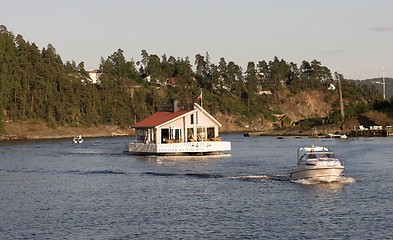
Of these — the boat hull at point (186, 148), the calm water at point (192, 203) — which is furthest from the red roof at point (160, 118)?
the calm water at point (192, 203)

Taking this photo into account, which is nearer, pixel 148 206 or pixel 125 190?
pixel 148 206

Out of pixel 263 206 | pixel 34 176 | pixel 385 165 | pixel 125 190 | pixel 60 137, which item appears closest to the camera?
pixel 263 206

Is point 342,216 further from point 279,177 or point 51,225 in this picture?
point 279,177

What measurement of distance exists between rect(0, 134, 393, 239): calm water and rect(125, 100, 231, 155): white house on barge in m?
11.1

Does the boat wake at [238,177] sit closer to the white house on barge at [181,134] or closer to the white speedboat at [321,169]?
the white speedboat at [321,169]

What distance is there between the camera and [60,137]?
191m

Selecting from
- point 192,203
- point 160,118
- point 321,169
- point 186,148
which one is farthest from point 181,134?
point 192,203

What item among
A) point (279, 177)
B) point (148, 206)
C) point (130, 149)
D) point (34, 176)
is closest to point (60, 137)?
point (130, 149)

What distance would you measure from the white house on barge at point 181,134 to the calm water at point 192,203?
1113 centimetres

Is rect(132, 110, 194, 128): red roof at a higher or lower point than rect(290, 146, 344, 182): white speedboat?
higher

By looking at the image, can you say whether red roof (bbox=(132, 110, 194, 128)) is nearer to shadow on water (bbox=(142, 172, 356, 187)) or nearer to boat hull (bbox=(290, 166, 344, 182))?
shadow on water (bbox=(142, 172, 356, 187))

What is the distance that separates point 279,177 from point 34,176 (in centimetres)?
2330

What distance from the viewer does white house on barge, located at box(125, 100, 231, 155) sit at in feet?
299

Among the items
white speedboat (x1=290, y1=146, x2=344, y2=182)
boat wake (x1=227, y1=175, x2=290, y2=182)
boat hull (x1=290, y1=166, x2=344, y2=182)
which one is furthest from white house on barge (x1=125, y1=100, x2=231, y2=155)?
boat hull (x1=290, y1=166, x2=344, y2=182)
